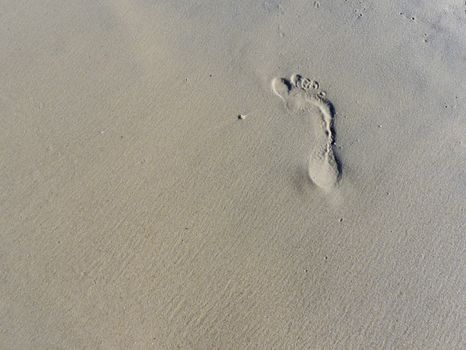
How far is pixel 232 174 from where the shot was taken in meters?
3.60

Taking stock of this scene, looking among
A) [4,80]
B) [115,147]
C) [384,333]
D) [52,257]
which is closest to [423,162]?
[384,333]

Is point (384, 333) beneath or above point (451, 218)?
beneath

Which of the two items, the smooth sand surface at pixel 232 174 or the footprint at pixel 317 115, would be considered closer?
the smooth sand surface at pixel 232 174

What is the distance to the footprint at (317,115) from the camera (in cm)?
360

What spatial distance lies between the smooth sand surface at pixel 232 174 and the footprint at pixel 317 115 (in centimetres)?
1

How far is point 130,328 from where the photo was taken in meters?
3.12

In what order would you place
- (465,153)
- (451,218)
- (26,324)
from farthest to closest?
1. (465,153)
2. (451,218)
3. (26,324)

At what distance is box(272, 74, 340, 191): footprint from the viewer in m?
3.60

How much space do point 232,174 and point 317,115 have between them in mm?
931

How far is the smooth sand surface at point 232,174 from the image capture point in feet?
10.5

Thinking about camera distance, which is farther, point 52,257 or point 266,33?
point 266,33

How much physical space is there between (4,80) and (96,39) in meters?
0.89

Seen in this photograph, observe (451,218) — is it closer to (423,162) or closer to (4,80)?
(423,162)

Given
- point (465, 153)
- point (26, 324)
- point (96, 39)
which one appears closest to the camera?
point (26, 324)
